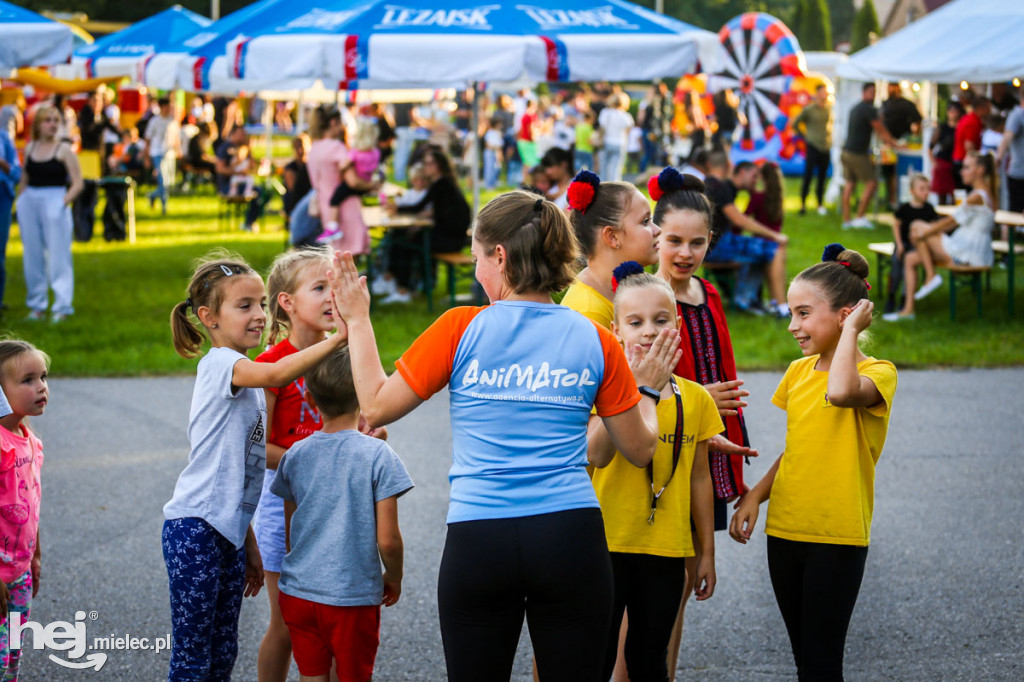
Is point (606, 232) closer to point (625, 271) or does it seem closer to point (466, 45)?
point (625, 271)

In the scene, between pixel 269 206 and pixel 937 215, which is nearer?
pixel 937 215

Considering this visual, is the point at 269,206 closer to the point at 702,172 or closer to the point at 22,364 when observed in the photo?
the point at 702,172

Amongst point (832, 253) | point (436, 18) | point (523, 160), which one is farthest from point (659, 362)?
point (523, 160)

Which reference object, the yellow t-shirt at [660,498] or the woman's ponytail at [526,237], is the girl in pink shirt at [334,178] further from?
the woman's ponytail at [526,237]

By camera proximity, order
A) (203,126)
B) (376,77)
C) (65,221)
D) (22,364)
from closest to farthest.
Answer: (22,364) < (376,77) < (65,221) < (203,126)

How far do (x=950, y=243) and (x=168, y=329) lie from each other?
760 centimetres

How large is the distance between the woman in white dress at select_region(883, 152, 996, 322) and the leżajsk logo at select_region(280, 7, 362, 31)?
585 centimetres

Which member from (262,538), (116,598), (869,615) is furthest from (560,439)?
(116,598)

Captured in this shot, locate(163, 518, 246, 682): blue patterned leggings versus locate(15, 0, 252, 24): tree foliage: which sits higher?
locate(15, 0, 252, 24): tree foliage

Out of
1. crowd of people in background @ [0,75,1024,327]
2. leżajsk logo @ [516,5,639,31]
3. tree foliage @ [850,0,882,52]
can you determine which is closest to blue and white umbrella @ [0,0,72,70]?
crowd of people in background @ [0,75,1024,327]

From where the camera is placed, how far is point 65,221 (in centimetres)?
1091

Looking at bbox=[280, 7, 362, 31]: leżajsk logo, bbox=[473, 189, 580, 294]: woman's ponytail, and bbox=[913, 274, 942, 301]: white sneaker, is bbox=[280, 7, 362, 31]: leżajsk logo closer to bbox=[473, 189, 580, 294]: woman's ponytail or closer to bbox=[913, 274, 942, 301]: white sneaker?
bbox=[913, 274, 942, 301]: white sneaker

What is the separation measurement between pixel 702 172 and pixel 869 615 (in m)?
7.65

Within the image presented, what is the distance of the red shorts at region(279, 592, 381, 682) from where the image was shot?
10.3 ft
